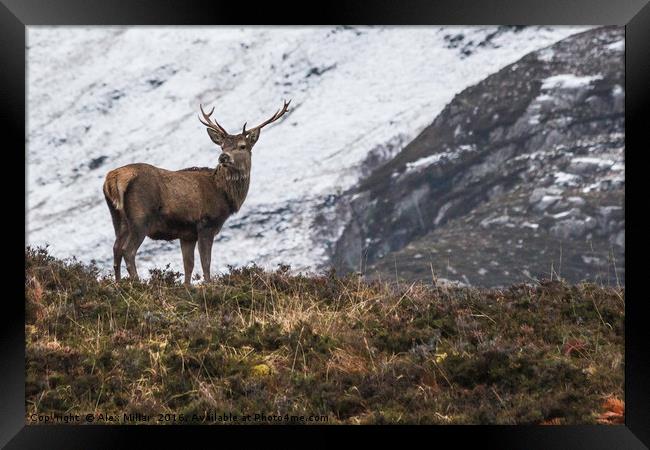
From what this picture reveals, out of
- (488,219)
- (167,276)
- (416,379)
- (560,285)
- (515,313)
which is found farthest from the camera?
(488,219)

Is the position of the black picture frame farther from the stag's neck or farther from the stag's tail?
the stag's neck

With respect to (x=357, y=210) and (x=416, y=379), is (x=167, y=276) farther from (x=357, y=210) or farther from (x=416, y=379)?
(x=357, y=210)

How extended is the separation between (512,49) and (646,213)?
316ft

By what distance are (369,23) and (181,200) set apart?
598 cm

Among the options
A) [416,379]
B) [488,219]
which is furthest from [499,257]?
[416,379]

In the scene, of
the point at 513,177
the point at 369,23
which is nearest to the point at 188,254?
the point at 369,23

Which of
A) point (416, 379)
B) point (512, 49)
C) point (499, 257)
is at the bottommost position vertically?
point (499, 257)

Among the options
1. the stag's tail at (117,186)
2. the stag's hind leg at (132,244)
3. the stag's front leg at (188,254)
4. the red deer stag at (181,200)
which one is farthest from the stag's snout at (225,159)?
the stag's hind leg at (132,244)

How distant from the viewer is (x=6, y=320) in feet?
23.5

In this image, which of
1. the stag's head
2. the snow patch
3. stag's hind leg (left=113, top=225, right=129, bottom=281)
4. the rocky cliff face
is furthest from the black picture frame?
the snow patch

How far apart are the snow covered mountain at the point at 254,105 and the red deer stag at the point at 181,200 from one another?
58.2 meters

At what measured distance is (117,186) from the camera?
12.4 meters

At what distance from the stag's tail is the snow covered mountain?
195ft

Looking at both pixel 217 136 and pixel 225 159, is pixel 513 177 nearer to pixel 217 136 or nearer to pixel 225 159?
pixel 225 159
